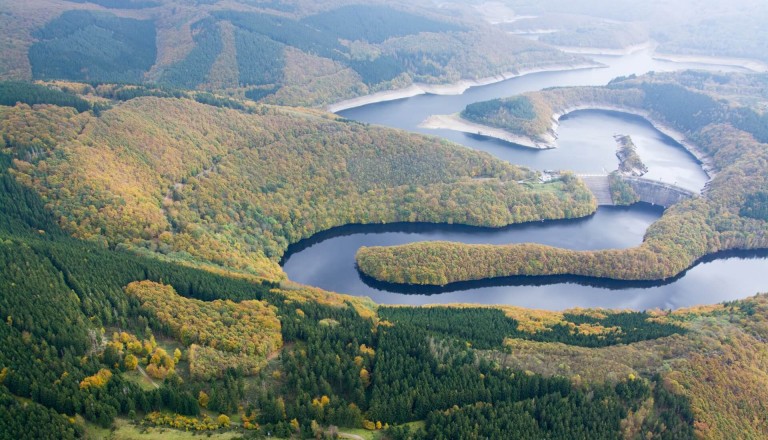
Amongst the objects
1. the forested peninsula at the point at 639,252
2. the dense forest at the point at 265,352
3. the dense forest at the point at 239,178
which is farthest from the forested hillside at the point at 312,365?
the forested peninsula at the point at 639,252

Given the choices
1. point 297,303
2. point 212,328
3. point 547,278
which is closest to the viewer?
point 212,328

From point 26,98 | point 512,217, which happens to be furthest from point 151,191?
point 512,217

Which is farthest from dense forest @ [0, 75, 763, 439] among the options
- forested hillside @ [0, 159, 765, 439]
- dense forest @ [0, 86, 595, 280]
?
dense forest @ [0, 86, 595, 280]

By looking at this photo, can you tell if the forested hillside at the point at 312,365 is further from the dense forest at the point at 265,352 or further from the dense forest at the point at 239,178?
the dense forest at the point at 239,178

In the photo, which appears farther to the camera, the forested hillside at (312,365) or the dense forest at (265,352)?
the dense forest at (265,352)

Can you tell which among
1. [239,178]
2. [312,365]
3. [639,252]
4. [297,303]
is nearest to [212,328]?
[312,365]

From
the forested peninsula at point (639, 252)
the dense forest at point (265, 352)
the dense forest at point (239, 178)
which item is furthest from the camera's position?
the forested peninsula at point (639, 252)

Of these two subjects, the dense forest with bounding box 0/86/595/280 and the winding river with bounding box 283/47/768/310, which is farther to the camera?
the winding river with bounding box 283/47/768/310

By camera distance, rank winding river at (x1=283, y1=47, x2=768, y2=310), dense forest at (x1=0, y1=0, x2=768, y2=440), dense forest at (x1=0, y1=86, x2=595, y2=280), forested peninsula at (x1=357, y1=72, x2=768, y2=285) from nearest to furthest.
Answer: dense forest at (x1=0, y1=0, x2=768, y2=440) → dense forest at (x1=0, y1=86, x2=595, y2=280) → winding river at (x1=283, y1=47, x2=768, y2=310) → forested peninsula at (x1=357, y1=72, x2=768, y2=285)

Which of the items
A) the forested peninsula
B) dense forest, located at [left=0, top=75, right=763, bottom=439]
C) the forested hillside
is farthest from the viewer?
the forested peninsula

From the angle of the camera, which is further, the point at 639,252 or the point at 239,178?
the point at 239,178

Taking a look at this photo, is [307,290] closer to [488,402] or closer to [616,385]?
[488,402]

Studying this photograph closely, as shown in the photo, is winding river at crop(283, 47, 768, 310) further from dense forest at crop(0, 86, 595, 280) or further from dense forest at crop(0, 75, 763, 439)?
dense forest at crop(0, 75, 763, 439)

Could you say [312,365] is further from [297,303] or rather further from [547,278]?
[547,278]
